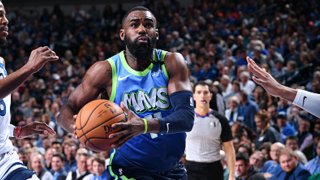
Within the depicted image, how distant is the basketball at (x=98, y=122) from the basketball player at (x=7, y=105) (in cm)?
41

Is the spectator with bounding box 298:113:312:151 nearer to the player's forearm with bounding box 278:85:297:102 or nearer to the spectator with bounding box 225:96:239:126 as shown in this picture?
the spectator with bounding box 225:96:239:126

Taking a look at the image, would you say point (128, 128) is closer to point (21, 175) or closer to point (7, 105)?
point (21, 175)

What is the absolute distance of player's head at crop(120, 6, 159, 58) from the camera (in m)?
4.03

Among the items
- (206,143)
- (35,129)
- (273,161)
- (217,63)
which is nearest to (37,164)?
(206,143)

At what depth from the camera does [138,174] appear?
400 cm

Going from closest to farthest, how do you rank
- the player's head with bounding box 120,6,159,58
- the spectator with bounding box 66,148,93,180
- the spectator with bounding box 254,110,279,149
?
the player's head with bounding box 120,6,159,58, the spectator with bounding box 66,148,93,180, the spectator with bounding box 254,110,279,149

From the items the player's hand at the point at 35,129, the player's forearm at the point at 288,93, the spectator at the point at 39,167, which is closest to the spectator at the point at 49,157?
the spectator at the point at 39,167

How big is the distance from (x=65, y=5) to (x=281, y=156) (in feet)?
50.9

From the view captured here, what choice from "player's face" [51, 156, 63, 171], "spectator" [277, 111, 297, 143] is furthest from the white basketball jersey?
"spectator" [277, 111, 297, 143]

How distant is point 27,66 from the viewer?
12.1ft

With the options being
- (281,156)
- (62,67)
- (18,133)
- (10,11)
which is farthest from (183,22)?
(18,133)

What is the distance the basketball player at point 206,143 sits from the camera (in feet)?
21.6

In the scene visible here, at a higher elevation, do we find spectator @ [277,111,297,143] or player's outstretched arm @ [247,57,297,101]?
player's outstretched arm @ [247,57,297,101]

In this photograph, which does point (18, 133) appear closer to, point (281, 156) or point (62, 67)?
point (281, 156)
